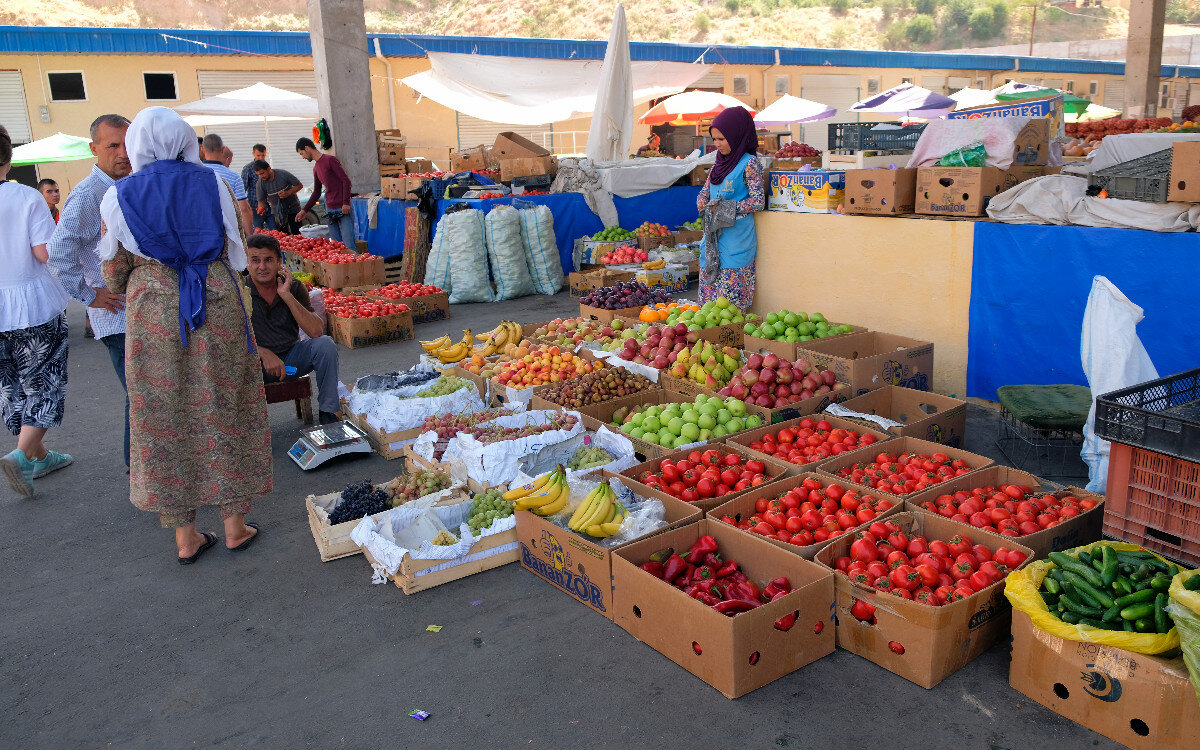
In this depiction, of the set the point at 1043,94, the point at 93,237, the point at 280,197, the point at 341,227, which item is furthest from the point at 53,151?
the point at 1043,94

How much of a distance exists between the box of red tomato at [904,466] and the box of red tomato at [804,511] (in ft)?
0.37

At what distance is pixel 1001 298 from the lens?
5688mm

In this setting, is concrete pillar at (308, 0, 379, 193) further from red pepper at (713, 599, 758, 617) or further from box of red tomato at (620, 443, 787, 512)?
red pepper at (713, 599, 758, 617)

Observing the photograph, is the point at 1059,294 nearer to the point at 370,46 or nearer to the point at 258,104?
the point at 258,104

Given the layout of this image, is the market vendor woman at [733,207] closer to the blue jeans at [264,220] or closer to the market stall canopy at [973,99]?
the blue jeans at [264,220]

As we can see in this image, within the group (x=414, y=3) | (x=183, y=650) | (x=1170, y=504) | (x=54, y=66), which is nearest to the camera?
(x=1170, y=504)

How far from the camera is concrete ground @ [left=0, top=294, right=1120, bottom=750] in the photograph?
2846mm

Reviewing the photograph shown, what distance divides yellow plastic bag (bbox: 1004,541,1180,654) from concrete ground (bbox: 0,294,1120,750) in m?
0.36

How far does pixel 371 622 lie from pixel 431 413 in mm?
2128

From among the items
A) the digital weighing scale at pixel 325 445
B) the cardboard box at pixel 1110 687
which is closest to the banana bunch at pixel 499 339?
the digital weighing scale at pixel 325 445

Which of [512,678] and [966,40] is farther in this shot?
[966,40]

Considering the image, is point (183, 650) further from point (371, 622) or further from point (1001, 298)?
point (1001, 298)

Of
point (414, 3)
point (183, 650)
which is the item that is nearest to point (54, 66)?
point (183, 650)

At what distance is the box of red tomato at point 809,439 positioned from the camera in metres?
4.30
